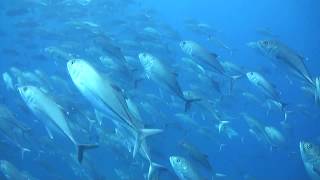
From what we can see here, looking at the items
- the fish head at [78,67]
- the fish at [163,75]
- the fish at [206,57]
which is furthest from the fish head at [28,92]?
the fish at [206,57]

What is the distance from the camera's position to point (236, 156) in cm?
2652

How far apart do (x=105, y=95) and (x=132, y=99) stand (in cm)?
358

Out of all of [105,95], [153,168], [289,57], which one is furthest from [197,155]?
[105,95]

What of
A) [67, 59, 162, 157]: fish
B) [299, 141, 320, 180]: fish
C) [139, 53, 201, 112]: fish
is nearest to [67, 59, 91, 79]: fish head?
[67, 59, 162, 157]: fish

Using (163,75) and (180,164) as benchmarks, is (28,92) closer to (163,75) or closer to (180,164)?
(163,75)

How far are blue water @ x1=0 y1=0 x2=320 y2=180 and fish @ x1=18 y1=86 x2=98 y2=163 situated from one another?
0.14 metres

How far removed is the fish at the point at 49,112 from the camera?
4.74m

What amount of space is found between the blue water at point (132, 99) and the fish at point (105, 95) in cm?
59

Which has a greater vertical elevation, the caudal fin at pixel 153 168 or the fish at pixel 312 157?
the fish at pixel 312 157

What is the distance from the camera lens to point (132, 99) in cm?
804

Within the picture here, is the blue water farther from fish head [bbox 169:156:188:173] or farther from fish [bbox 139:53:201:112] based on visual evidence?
fish head [bbox 169:156:188:173]

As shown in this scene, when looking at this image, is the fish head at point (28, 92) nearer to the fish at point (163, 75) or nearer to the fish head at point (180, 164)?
the fish at point (163, 75)

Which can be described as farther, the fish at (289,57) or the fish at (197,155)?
the fish at (197,155)

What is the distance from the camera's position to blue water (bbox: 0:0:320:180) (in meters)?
10.9
